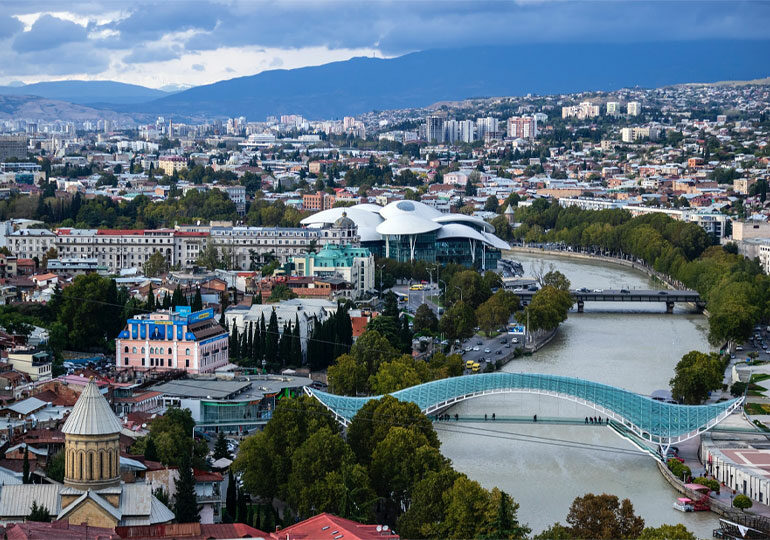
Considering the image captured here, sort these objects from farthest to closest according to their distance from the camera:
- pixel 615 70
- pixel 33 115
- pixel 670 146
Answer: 1. pixel 615 70
2. pixel 33 115
3. pixel 670 146

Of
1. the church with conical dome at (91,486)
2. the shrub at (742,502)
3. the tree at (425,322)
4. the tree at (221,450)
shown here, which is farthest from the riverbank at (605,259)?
the church with conical dome at (91,486)

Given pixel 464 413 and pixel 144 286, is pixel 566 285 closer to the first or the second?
pixel 144 286

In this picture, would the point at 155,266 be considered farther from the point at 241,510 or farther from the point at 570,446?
the point at 241,510

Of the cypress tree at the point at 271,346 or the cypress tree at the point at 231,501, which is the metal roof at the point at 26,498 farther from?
the cypress tree at the point at 271,346

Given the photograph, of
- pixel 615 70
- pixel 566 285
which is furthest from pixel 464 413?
pixel 615 70

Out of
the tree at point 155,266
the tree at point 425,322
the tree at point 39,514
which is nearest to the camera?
the tree at point 39,514

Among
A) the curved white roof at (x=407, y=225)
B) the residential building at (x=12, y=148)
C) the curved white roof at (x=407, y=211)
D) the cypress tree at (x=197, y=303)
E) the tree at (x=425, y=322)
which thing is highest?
the residential building at (x=12, y=148)
